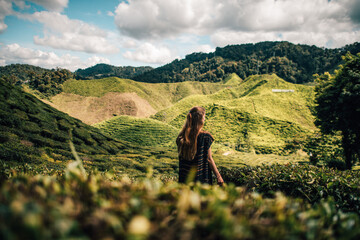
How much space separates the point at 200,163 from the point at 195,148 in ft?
0.99

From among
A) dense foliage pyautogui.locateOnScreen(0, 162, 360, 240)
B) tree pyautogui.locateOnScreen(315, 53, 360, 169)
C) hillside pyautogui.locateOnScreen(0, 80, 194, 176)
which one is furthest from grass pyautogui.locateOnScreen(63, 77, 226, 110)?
dense foliage pyautogui.locateOnScreen(0, 162, 360, 240)

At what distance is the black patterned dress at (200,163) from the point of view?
10.4 feet

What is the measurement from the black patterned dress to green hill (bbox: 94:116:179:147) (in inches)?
691

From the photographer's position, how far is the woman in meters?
3.07

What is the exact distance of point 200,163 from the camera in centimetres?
322

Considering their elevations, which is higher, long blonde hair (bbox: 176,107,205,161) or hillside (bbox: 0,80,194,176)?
long blonde hair (bbox: 176,107,205,161)

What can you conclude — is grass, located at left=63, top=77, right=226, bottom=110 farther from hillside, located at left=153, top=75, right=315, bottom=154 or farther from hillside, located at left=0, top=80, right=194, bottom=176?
hillside, located at left=0, top=80, right=194, bottom=176

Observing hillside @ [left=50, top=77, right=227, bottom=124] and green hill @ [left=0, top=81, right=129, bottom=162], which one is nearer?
green hill @ [left=0, top=81, right=129, bottom=162]

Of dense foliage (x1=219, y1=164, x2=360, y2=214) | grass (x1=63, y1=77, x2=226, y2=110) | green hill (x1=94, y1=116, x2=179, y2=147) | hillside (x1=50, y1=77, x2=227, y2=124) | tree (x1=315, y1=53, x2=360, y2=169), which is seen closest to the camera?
dense foliage (x1=219, y1=164, x2=360, y2=214)

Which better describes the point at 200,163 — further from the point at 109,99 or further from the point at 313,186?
the point at 109,99

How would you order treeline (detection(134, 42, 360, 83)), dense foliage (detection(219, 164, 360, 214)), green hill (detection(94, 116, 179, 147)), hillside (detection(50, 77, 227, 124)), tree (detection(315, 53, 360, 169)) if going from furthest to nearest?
treeline (detection(134, 42, 360, 83)) < hillside (detection(50, 77, 227, 124)) < green hill (detection(94, 116, 179, 147)) < tree (detection(315, 53, 360, 169)) < dense foliage (detection(219, 164, 360, 214))

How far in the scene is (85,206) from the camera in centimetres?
98

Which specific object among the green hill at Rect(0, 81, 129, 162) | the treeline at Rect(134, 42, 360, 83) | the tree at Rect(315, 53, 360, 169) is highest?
the treeline at Rect(134, 42, 360, 83)

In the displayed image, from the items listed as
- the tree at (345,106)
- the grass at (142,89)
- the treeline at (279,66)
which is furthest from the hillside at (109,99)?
the tree at (345,106)
